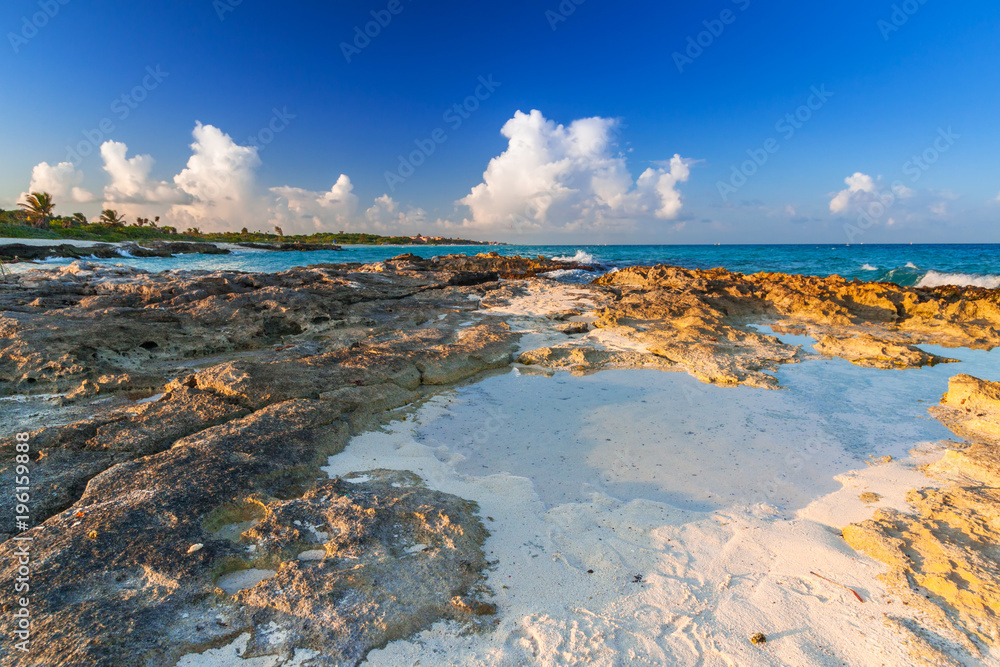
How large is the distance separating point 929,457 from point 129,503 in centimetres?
603

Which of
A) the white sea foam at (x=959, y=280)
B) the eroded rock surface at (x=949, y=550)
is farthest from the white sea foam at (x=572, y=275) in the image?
the eroded rock surface at (x=949, y=550)

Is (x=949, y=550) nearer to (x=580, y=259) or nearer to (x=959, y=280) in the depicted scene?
(x=959, y=280)

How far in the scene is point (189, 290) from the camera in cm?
855

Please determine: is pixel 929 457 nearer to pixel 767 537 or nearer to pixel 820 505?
pixel 820 505

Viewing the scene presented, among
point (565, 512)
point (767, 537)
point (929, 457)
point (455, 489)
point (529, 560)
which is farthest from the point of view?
point (929, 457)

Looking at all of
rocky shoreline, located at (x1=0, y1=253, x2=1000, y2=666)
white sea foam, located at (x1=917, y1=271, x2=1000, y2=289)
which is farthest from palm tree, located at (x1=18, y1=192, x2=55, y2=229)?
white sea foam, located at (x1=917, y1=271, x2=1000, y2=289)

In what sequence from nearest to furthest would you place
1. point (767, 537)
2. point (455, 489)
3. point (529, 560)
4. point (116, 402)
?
point (529, 560) → point (767, 537) → point (455, 489) → point (116, 402)

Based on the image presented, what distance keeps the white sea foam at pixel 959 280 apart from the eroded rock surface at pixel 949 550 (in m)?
20.6

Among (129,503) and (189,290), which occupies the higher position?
(189,290)

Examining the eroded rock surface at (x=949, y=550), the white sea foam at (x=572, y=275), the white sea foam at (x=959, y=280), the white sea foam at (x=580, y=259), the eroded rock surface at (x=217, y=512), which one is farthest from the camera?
the white sea foam at (x=580, y=259)

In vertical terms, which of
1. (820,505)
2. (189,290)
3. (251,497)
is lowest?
(820,505)

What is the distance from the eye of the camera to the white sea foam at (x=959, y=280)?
17416mm

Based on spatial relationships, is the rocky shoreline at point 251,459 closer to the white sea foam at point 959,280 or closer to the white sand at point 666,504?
the white sand at point 666,504

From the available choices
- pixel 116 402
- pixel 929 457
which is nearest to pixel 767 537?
pixel 929 457
